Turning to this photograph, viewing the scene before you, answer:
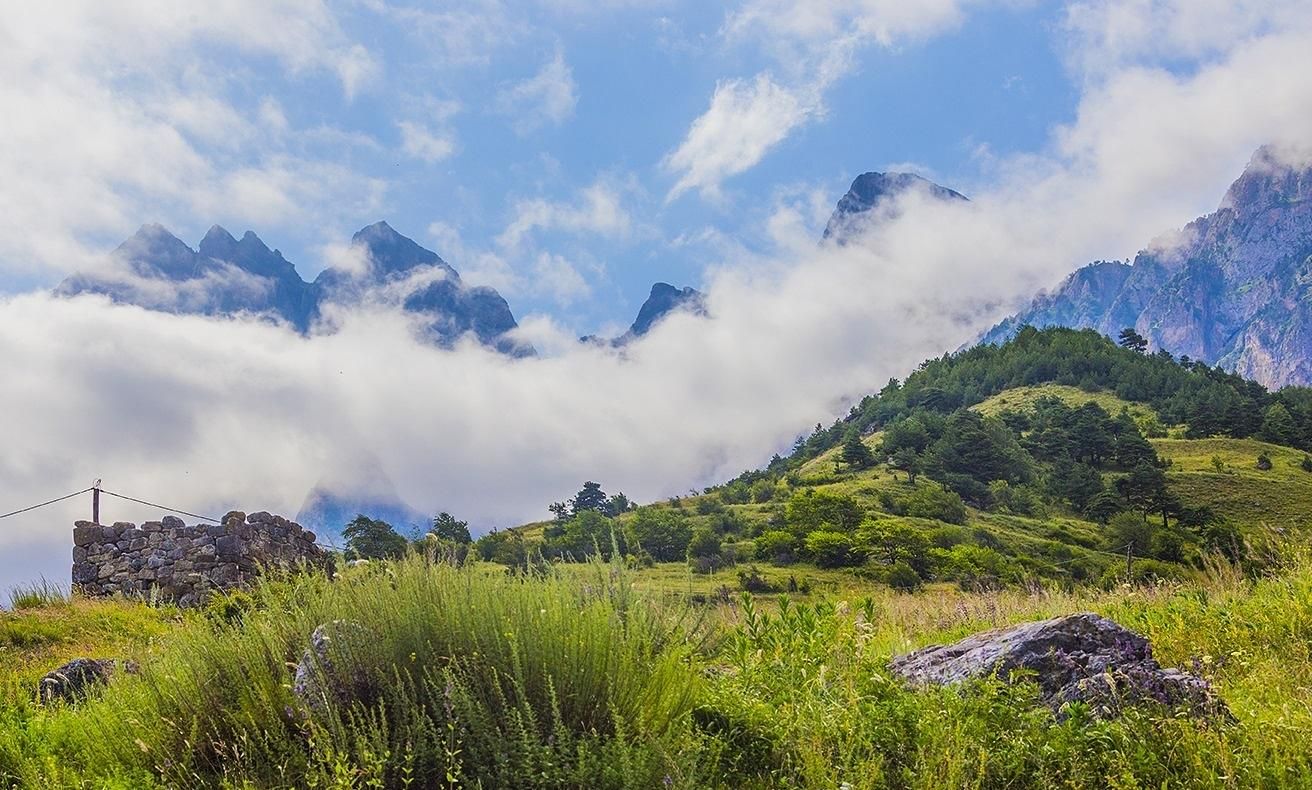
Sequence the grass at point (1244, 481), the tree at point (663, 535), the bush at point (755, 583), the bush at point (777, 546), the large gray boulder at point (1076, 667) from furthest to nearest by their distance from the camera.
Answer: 1. the grass at point (1244, 481)
2. the tree at point (663, 535)
3. the bush at point (777, 546)
4. the bush at point (755, 583)
5. the large gray boulder at point (1076, 667)

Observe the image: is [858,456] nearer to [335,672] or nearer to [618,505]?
[618,505]

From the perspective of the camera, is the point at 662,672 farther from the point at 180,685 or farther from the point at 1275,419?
the point at 1275,419

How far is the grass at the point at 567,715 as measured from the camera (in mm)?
3855

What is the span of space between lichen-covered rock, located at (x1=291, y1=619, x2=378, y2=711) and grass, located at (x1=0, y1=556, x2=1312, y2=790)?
16 mm

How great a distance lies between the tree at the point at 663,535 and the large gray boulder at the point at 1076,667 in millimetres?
59950

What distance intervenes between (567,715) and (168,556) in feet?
56.6

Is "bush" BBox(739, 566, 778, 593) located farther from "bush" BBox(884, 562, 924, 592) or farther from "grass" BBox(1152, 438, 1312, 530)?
"grass" BBox(1152, 438, 1312, 530)

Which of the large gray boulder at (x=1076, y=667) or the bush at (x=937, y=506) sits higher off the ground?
the bush at (x=937, y=506)

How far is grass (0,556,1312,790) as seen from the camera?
3855mm

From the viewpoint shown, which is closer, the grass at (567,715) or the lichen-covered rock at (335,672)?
the grass at (567,715)

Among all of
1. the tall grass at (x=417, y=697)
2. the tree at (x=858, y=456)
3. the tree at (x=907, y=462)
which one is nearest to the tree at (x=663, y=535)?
the tree at (x=907, y=462)

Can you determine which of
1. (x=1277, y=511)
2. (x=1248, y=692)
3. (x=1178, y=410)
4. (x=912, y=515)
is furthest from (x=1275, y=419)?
(x=1248, y=692)

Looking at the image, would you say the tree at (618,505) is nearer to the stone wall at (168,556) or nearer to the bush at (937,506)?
the bush at (937,506)

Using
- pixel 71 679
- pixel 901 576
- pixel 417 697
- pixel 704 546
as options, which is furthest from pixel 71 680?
pixel 704 546
